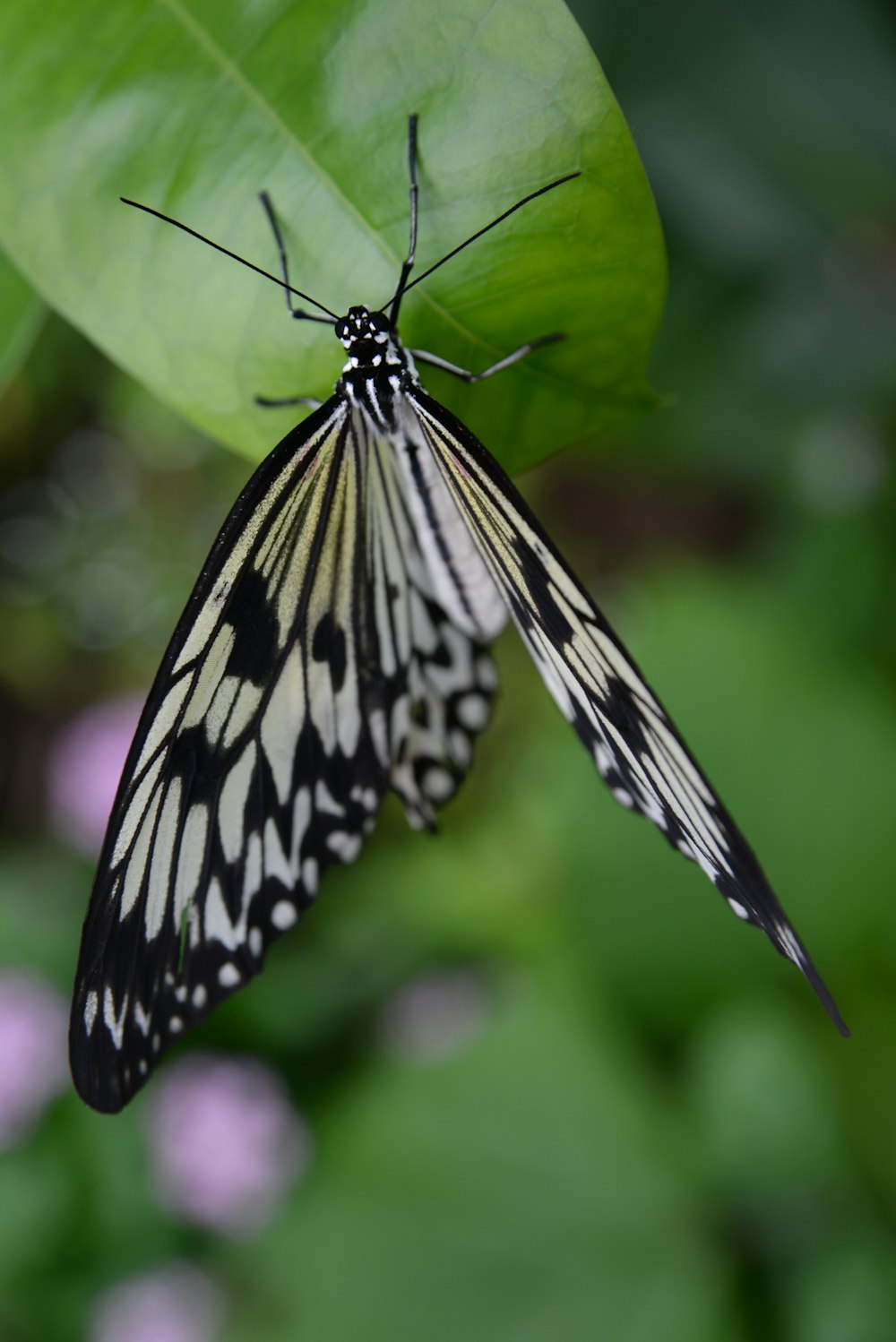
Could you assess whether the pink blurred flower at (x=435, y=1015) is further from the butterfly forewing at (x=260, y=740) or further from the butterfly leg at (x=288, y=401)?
the butterfly leg at (x=288, y=401)

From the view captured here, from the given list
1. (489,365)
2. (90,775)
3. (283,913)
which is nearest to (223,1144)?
(90,775)

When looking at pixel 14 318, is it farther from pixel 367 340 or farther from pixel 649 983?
pixel 649 983

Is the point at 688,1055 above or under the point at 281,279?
under

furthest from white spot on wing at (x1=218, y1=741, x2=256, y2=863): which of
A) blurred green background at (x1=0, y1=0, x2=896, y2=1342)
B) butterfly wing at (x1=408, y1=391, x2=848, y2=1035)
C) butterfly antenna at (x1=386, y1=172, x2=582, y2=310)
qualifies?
blurred green background at (x1=0, y1=0, x2=896, y2=1342)

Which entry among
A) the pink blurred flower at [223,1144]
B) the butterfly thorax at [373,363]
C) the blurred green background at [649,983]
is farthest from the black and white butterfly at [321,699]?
the pink blurred flower at [223,1144]

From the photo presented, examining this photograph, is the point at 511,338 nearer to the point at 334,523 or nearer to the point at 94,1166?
the point at 334,523

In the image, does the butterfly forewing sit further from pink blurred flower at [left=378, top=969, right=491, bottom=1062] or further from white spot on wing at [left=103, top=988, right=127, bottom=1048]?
pink blurred flower at [left=378, top=969, right=491, bottom=1062]

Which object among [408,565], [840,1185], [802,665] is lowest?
[840,1185]

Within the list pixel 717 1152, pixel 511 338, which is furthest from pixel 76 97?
pixel 717 1152
